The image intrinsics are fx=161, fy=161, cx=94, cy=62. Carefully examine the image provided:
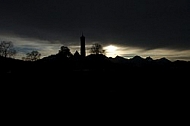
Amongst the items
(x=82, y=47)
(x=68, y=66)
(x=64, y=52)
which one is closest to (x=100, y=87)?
(x=68, y=66)

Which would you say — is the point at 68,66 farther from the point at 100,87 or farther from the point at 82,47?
the point at 82,47

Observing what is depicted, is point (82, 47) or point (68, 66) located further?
point (82, 47)

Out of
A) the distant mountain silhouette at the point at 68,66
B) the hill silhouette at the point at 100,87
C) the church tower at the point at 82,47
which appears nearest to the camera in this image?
the hill silhouette at the point at 100,87

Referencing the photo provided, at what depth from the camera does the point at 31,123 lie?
10484mm

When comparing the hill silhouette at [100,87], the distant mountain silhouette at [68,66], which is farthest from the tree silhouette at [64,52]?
the hill silhouette at [100,87]

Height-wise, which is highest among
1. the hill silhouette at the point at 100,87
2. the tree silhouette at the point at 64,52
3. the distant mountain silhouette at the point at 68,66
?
the tree silhouette at the point at 64,52

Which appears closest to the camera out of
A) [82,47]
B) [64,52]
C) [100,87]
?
[100,87]

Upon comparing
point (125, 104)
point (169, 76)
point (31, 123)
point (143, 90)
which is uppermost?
point (169, 76)

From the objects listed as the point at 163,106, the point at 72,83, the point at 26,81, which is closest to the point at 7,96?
the point at 26,81

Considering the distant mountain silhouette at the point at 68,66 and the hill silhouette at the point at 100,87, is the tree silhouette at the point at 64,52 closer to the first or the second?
the distant mountain silhouette at the point at 68,66

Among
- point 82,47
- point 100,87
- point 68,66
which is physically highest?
point 82,47

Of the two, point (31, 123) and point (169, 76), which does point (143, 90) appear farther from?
point (31, 123)

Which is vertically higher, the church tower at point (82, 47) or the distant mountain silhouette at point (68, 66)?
the church tower at point (82, 47)

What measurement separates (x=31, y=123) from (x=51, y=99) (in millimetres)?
2383
